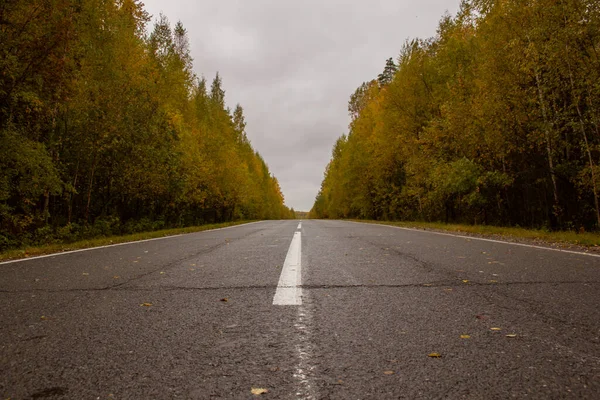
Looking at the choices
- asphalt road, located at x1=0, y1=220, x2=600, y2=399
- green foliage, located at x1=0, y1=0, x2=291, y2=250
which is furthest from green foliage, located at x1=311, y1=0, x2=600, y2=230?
green foliage, located at x1=0, y1=0, x2=291, y2=250

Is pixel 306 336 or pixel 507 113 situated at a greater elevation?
pixel 507 113

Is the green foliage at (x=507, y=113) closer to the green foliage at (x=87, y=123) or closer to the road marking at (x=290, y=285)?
the road marking at (x=290, y=285)

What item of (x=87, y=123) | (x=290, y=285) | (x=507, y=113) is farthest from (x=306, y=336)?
(x=507, y=113)

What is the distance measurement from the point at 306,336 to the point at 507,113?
14.2m

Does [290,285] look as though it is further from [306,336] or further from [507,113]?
[507,113]

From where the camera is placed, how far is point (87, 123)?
42.1 ft

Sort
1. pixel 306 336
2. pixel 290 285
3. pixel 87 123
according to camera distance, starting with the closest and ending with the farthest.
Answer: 1. pixel 306 336
2. pixel 290 285
3. pixel 87 123

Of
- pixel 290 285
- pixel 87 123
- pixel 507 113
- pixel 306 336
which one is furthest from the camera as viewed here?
pixel 507 113

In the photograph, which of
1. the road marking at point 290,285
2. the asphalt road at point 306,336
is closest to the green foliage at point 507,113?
the asphalt road at point 306,336

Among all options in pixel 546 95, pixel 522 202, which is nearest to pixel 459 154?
pixel 522 202

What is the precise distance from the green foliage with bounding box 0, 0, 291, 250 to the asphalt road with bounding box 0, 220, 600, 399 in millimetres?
7727

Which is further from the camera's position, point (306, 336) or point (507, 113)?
point (507, 113)

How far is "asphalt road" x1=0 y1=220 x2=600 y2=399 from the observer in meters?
1.53

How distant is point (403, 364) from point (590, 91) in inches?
508
